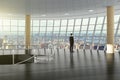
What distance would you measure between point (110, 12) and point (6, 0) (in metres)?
11.1

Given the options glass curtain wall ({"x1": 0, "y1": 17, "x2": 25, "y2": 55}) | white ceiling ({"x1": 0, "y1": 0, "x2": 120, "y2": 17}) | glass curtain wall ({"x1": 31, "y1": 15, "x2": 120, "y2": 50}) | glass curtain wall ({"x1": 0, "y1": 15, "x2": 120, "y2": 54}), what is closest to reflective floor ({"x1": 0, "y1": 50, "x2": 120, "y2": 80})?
white ceiling ({"x1": 0, "y1": 0, "x2": 120, "y2": 17})

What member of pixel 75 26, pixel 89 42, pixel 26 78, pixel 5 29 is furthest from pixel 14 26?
pixel 26 78

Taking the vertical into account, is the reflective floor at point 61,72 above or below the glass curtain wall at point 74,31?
below

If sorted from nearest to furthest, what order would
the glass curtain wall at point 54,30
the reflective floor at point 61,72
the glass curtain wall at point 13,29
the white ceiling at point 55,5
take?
the reflective floor at point 61,72 → the white ceiling at point 55,5 → the glass curtain wall at point 54,30 → the glass curtain wall at point 13,29

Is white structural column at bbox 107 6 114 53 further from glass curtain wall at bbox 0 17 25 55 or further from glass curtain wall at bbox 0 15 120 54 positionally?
glass curtain wall at bbox 0 17 25 55

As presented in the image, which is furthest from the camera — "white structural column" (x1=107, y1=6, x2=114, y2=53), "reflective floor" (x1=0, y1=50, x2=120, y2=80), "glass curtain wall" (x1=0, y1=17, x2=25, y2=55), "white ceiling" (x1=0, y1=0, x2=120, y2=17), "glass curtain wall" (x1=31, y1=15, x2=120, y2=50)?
"glass curtain wall" (x1=0, y1=17, x2=25, y2=55)

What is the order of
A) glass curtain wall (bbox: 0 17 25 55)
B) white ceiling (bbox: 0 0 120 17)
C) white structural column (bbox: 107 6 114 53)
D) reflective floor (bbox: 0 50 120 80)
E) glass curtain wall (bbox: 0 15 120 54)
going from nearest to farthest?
reflective floor (bbox: 0 50 120 80) → white ceiling (bbox: 0 0 120 17) → white structural column (bbox: 107 6 114 53) → glass curtain wall (bbox: 0 15 120 54) → glass curtain wall (bbox: 0 17 25 55)

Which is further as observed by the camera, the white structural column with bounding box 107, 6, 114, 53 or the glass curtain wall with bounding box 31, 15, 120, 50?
the glass curtain wall with bounding box 31, 15, 120, 50

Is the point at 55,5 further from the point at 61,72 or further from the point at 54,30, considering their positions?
the point at 54,30

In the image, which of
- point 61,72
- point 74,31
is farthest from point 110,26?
point 74,31

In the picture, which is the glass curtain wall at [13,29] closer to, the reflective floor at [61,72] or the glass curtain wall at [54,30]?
the glass curtain wall at [54,30]

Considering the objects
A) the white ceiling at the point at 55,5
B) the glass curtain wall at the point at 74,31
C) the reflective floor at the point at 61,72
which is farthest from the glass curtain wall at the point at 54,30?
the reflective floor at the point at 61,72

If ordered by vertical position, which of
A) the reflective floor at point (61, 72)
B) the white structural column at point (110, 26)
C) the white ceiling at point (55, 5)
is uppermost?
the white ceiling at point (55, 5)

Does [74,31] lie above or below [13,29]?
below
